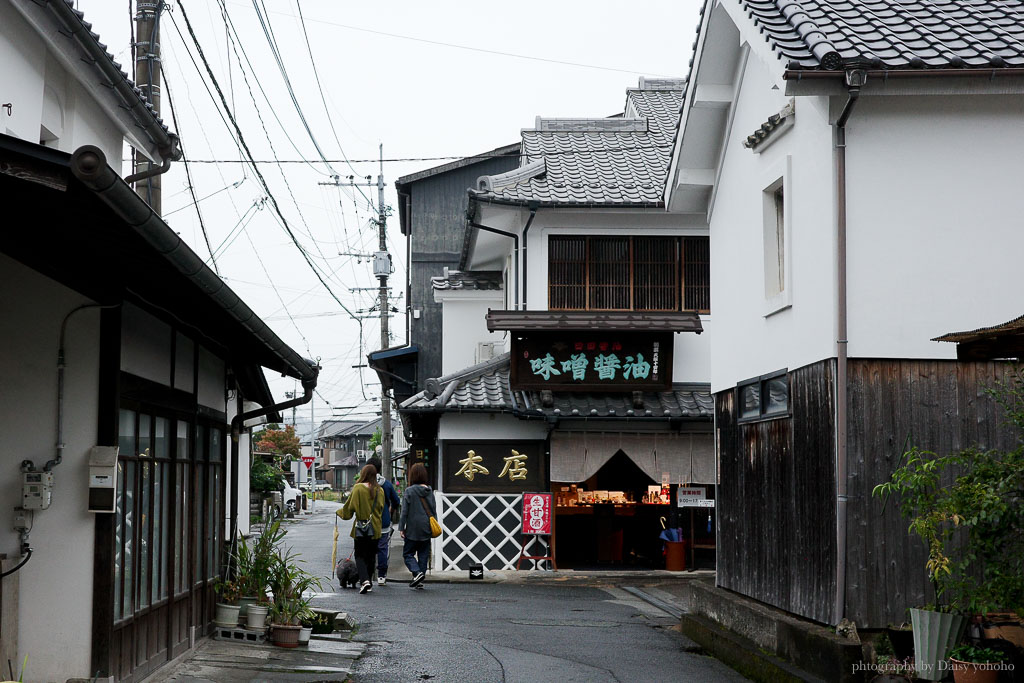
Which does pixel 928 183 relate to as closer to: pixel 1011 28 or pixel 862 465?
pixel 1011 28

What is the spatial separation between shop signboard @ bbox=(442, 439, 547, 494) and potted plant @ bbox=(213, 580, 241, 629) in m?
8.99

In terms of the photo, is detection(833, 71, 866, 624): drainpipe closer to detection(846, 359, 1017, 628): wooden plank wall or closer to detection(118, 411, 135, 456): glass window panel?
detection(846, 359, 1017, 628): wooden plank wall

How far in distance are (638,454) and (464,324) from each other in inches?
310

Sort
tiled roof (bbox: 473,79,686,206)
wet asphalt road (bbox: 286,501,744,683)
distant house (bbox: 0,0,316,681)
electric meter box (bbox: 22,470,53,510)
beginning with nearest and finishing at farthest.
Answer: distant house (bbox: 0,0,316,681) → electric meter box (bbox: 22,470,53,510) → wet asphalt road (bbox: 286,501,744,683) → tiled roof (bbox: 473,79,686,206)

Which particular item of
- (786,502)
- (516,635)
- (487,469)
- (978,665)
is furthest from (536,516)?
(978,665)

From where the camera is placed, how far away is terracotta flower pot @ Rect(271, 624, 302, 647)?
1161 cm

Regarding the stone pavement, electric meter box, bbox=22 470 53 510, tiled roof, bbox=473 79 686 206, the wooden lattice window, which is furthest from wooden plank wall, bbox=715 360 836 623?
tiled roof, bbox=473 79 686 206

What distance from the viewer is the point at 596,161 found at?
23.4 meters

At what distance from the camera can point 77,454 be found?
791 centimetres

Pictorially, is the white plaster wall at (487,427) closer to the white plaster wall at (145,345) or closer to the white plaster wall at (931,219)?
the white plaster wall at (145,345)

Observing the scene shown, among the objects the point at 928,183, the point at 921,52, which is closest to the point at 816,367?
the point at 928,183

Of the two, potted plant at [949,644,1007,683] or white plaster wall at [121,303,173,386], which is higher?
white plaster wall at [121,303,173,386]

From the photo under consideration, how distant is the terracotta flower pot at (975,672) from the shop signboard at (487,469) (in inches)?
546

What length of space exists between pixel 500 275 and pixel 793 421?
1784 cm
